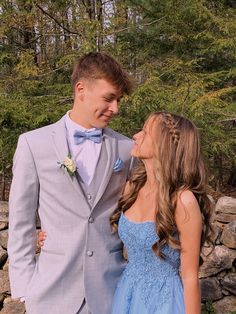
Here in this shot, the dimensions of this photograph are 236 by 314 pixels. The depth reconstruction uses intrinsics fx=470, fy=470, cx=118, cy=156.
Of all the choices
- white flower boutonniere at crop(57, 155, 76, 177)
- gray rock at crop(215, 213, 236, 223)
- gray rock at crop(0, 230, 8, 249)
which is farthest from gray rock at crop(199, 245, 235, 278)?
white flower boutonniere at crop(57, 155, 76, 177)

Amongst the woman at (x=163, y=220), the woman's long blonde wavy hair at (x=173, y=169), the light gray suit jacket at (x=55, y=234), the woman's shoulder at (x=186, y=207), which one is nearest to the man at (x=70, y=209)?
the light gray suit jacket at (x=55, y=234)

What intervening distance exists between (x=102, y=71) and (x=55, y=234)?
834 mm

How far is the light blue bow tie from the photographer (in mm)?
2377

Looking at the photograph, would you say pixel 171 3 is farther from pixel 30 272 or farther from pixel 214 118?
pixel 30 272

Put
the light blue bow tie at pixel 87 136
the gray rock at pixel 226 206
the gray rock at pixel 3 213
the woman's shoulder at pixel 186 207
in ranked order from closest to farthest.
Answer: the woman's shoulder at pixel 186 207 → the light blue bow tie at pixel 87 136 → the gray rock at pixel 3 213 → the gray rock at pixel 226 206

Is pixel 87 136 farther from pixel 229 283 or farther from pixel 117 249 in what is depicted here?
pixel 229 283

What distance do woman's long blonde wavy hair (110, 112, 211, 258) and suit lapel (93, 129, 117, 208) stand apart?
24 cm

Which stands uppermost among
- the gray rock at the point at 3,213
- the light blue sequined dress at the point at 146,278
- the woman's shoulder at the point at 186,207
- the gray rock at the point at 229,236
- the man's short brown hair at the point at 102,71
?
the man's short brown hair at the point at 102,71

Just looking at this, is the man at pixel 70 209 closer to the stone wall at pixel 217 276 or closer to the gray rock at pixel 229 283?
the stone wall at pixel 217 276

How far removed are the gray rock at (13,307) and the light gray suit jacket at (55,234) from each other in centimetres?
208

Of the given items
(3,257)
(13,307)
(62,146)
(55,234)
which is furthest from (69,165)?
(3,257)

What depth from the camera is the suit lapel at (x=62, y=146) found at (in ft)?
7.47

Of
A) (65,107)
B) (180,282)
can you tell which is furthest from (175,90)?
(180,282)

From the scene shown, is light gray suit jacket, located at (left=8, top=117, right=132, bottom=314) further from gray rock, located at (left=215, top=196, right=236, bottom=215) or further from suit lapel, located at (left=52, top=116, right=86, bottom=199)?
gray rock, located at (left=215, top=196, right=236, bottom=215)
